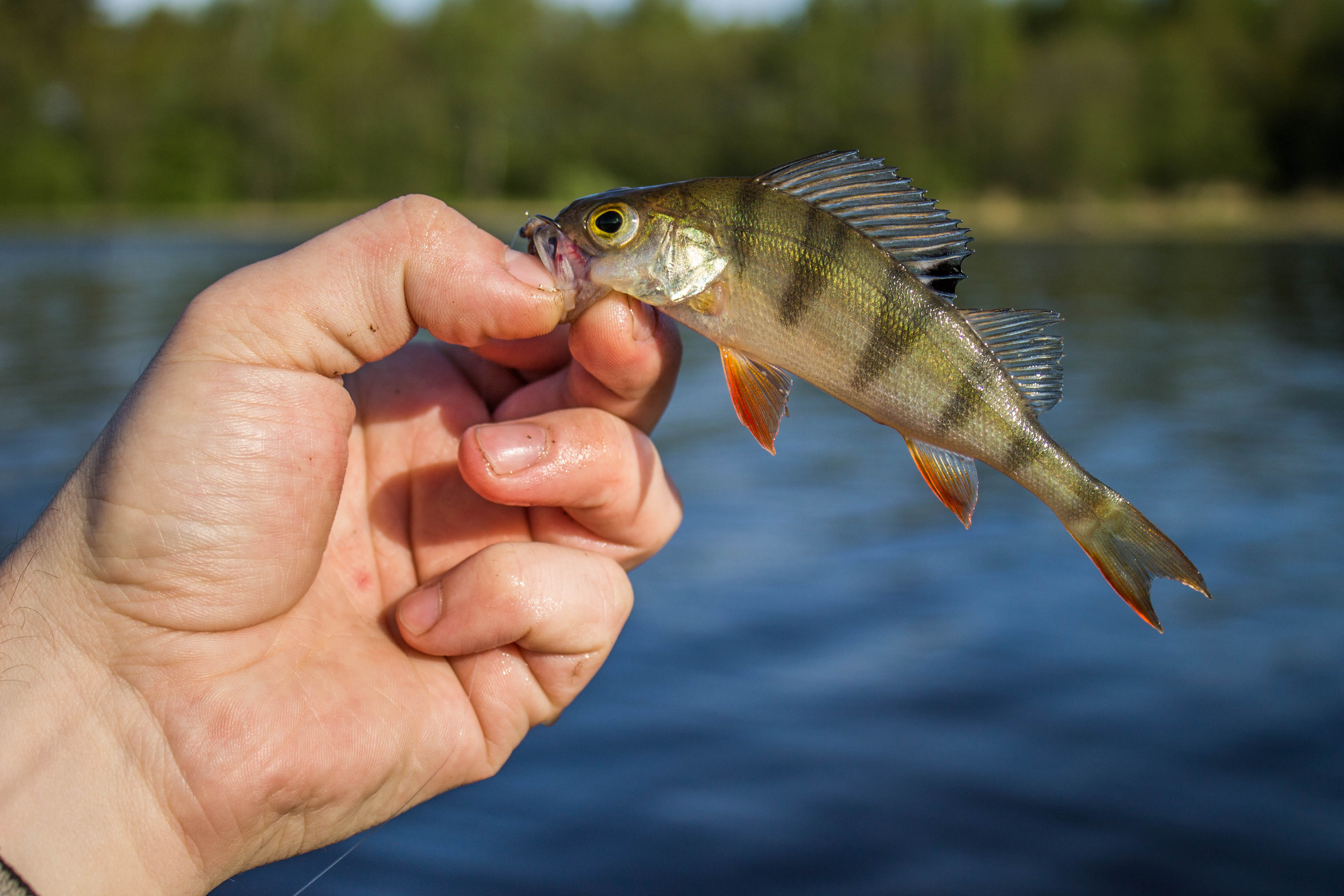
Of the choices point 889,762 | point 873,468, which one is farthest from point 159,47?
point 889,762

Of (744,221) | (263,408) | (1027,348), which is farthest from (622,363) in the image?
(1027,348)

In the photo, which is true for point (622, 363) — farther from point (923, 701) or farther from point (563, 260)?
point (923, 701)

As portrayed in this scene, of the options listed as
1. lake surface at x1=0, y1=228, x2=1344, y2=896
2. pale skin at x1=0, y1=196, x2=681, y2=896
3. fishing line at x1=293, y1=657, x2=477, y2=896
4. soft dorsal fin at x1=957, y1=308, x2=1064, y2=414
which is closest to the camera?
pale skin at x1=0, y1=196, x2=681, y2=896

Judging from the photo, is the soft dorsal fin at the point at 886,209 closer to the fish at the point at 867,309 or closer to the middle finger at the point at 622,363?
the fish at the point at 867,309

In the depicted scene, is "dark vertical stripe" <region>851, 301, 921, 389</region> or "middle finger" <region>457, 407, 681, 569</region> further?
"middle finger" <region>457, 407, 681, 569</region>

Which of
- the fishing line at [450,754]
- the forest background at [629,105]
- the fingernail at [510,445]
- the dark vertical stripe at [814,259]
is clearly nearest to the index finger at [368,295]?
the fingernail at [510,445]

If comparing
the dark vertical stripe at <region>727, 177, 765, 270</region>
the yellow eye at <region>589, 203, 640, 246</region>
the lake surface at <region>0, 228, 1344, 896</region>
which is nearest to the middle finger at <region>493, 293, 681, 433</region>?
the yellow eye at <region>589, 203, 640, 246</region>

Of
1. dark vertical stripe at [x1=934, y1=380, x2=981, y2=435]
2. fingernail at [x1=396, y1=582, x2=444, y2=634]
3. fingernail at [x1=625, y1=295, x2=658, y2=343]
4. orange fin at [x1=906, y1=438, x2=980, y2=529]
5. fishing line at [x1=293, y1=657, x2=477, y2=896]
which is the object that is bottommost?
fishing line at [x1=293, y1=657, x2=477, y2=896]

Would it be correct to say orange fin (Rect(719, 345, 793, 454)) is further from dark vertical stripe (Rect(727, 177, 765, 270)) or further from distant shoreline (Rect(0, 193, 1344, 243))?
distant shoreline (Rect(0, 193, 1344, 243))
